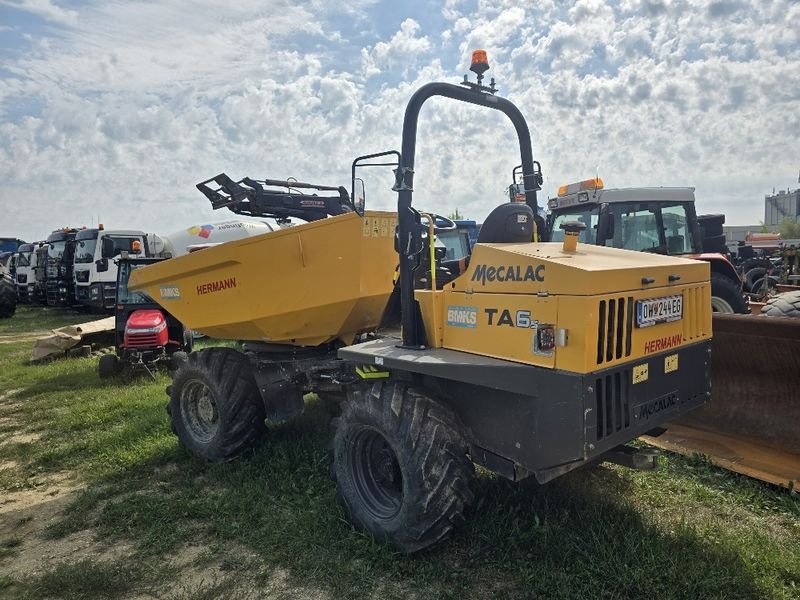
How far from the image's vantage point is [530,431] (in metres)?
2.82

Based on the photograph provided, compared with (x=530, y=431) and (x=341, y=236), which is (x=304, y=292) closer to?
(x=341, y=236)

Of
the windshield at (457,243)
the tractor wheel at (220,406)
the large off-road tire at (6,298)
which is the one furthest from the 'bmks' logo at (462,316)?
the large off-road tire at (6,298)

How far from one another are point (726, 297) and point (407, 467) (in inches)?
228

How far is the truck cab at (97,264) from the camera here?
50.0 ft

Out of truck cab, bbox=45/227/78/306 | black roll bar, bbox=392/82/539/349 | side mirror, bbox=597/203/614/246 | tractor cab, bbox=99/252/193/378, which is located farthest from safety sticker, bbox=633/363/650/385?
truck cab, bbox=45/227/78/306

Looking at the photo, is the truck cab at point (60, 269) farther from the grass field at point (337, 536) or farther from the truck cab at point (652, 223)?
the truck cab at point (652, 223)

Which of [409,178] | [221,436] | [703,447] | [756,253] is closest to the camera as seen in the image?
[409,178]

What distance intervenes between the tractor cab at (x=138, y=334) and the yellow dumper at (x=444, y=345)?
364cm

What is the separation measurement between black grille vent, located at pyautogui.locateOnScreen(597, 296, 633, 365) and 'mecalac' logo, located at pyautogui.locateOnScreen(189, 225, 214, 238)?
1639cm

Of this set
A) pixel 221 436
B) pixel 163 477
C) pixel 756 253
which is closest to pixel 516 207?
pixel 221 436

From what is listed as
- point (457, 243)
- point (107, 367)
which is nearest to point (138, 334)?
point (107, 367)

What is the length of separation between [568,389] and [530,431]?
320 millimetres

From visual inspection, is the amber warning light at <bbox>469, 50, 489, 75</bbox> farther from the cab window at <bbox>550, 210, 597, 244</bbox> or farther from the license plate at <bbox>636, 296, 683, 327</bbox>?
the cab window at <bbox>550, 210, 597, 244</bbox>

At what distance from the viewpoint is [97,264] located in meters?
15.4
